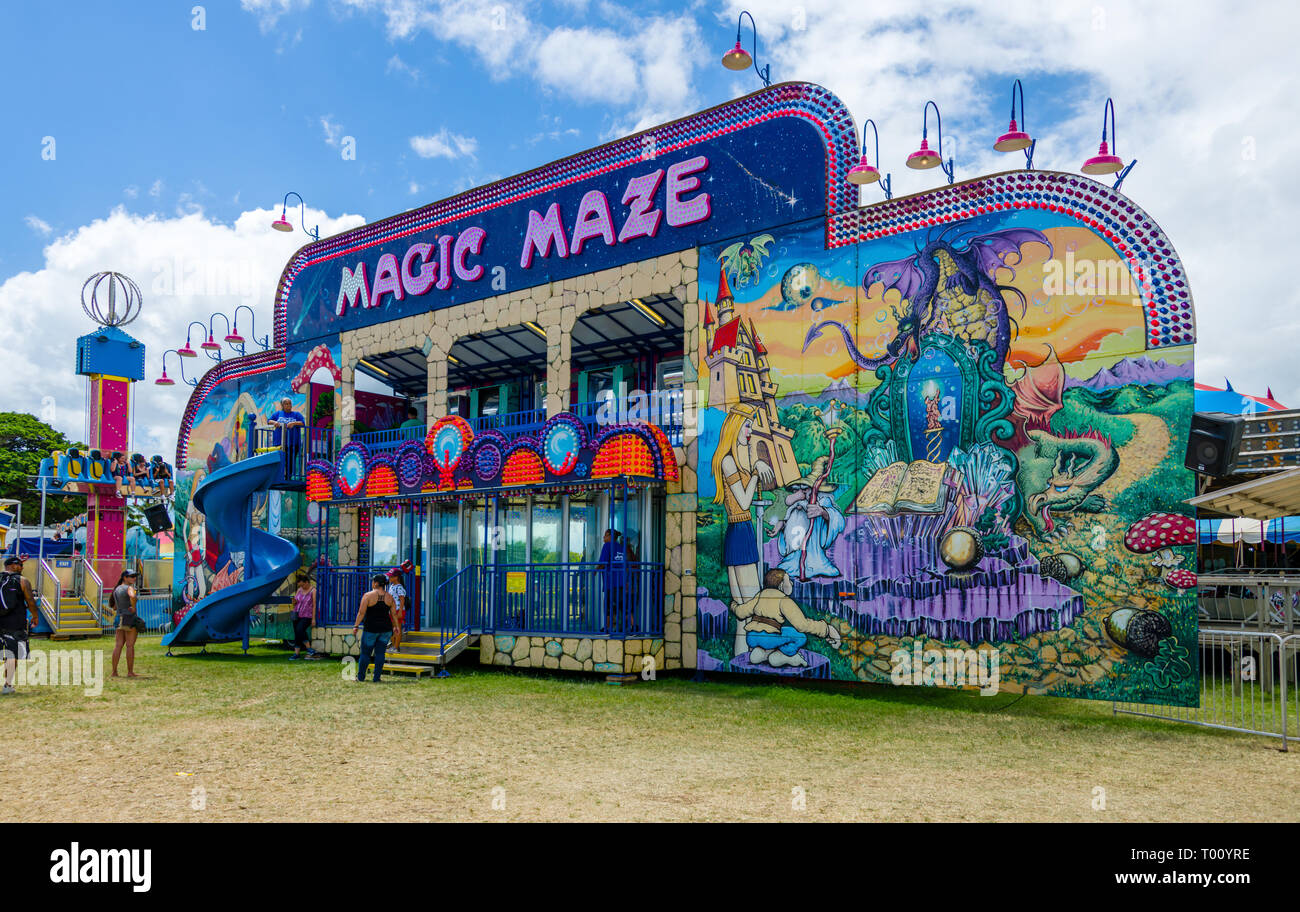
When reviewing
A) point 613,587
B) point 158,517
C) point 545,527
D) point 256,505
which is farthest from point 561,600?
point 158,517

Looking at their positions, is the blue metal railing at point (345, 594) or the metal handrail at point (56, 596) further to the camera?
the metal handrail at point (56, 596)

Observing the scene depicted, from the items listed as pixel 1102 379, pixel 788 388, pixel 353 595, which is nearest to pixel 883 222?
pixel 788 388

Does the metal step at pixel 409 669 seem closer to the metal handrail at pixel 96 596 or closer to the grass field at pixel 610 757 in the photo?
the grass field at pixel 610 757

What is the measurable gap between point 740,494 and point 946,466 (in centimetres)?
312

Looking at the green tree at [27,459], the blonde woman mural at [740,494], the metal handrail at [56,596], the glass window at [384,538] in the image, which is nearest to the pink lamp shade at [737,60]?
the blonde woman mural at [740,494]

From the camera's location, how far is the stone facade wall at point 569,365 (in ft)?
47.3

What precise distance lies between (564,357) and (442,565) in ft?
15.6

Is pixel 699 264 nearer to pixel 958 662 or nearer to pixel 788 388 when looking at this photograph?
pixel 788 388

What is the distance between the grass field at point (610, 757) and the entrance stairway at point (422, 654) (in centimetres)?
140

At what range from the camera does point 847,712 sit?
1141 cm

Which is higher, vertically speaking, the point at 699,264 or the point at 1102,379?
the point at 699,264

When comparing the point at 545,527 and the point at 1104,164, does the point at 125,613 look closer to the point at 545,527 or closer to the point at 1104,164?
the point at 545,527

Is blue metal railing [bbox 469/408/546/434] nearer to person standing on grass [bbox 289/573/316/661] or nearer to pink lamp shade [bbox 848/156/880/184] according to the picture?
person standing on grass [bbox 289/573/316/661]
